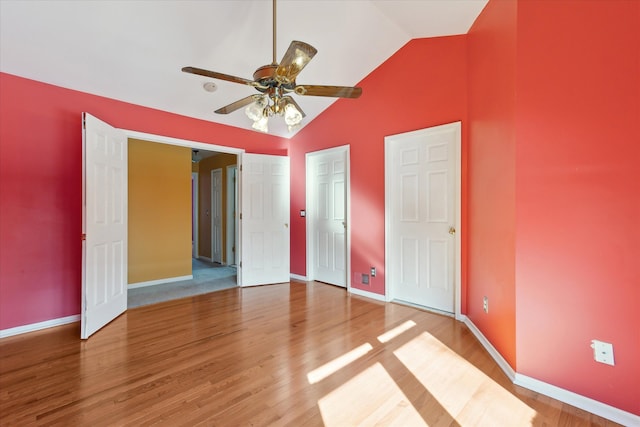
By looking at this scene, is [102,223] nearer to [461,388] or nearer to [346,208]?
[346,208]

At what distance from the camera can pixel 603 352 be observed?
167 cm

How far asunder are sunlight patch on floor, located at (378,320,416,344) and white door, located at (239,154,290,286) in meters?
2.20

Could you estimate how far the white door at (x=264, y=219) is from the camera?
14.3 ft

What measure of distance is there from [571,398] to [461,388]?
61cm

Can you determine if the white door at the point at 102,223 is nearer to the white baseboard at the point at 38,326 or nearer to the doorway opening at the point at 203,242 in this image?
the white baseboard at the point at 38,326

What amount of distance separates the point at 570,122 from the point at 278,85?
6.04ft

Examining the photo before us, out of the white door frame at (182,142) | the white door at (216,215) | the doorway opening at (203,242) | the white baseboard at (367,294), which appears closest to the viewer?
the white door frame at (182,142)

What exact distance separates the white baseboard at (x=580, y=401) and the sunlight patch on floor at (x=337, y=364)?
3.49ft

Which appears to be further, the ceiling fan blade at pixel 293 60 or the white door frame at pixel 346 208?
the white door frame at pixel 346 208

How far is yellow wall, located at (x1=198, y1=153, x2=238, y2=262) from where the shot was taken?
6.24m

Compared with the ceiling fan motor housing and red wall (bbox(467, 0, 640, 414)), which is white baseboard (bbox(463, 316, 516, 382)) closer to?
red wall (bbox(467, 0, 640, 414))

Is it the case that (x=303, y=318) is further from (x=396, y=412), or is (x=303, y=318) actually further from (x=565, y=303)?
(x=565, y=303)

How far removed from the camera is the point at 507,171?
2.08 metres

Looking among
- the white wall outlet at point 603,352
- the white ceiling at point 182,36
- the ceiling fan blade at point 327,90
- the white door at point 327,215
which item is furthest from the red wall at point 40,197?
the white wall outlet at point 603,352
